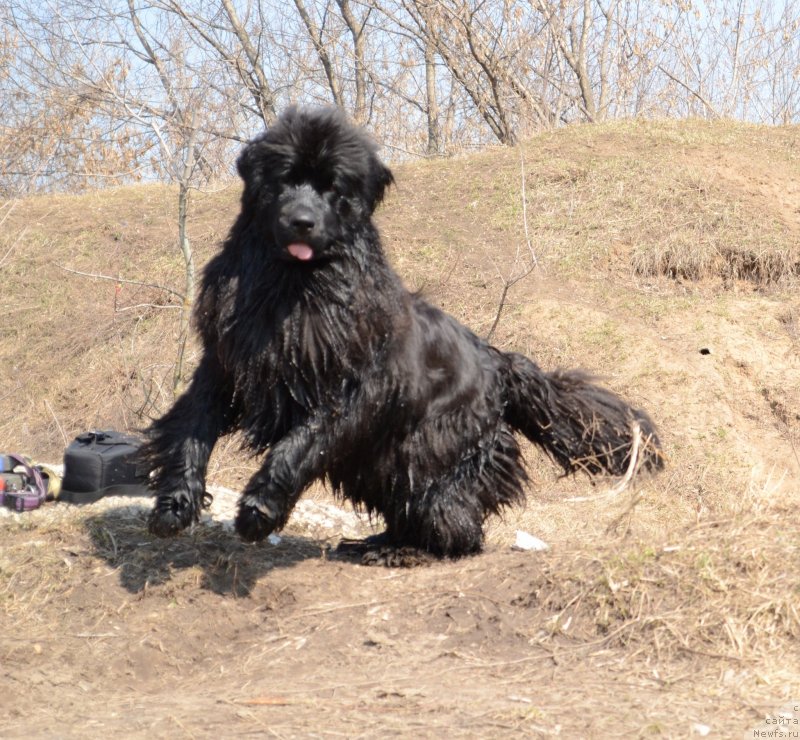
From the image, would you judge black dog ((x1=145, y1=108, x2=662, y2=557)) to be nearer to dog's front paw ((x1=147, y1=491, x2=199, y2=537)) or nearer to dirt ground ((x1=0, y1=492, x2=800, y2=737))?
dog's front paw ((x1=147, y1=491, x2=199, y2=537))

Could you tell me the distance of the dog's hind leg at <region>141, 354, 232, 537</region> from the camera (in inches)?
177

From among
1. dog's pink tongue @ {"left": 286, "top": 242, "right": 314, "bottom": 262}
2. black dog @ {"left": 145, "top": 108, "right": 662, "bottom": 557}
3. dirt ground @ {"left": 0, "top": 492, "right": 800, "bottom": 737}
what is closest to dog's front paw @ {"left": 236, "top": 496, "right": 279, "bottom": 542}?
black dog @ {"left": 145, "top": 108, "right": 662, "bottom": 557}

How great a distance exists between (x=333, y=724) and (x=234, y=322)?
1.92 metres

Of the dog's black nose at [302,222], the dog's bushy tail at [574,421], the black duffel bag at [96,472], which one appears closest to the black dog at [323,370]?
the dog's black nose at [302,222]

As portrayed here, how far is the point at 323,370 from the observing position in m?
4.50

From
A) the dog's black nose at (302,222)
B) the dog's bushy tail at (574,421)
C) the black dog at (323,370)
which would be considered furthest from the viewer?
the dog's bushy tail at (574,421)

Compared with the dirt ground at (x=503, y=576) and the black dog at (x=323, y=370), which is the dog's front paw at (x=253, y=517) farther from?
the dirt ground at (x=503, y=576)

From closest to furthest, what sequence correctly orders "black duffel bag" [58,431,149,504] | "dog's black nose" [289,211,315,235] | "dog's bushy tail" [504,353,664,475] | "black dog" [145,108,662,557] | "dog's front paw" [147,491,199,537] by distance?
1. "dog's black nose" [289,211,315,235]
2. "black dog" [145,108,662,557]
3. "dog's front paw" [147,491,199,537]
4. "dog's bushy tail" [504,353,664,475]
5. "black duffel bag" [58,431,149,504]

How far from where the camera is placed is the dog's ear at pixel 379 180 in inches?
179

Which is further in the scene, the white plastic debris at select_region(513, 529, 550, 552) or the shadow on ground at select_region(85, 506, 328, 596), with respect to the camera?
the white plastic debris at select_region(513, 529, 550, 552)

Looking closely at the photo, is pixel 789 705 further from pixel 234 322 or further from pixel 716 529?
pixel 234 322

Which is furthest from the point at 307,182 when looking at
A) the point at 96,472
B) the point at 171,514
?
the point at 96,472

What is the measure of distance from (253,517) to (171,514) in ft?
1.25

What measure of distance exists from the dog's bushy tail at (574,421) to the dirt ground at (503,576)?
9.0 inches
